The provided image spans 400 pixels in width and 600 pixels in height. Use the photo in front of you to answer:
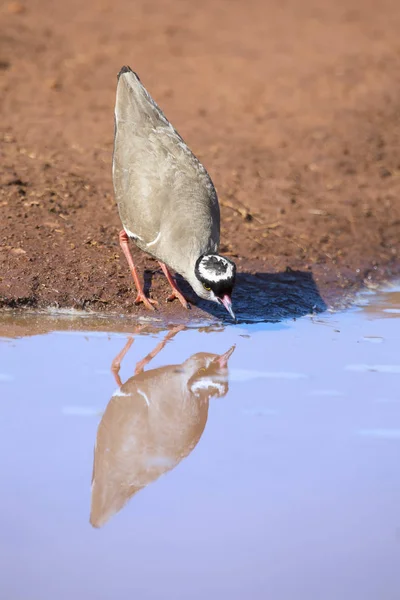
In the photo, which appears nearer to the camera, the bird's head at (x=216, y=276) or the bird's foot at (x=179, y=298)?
the bird's head at (x=216, y=276)

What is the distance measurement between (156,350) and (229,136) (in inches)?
228

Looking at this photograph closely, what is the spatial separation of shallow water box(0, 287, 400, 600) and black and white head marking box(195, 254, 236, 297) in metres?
0.42

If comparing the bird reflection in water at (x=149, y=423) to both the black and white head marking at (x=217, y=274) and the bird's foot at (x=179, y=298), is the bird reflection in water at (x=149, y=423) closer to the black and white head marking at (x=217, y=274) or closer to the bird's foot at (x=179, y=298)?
the black and white head marking at (x=217, y=274)

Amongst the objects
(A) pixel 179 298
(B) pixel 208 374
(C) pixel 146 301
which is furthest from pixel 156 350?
(A) pixel 179 298

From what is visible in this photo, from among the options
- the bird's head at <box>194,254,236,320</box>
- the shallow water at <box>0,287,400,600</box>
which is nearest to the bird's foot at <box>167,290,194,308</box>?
the shallow water at <box>0,287,400,600</box>

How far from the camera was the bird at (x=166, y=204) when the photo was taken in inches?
282

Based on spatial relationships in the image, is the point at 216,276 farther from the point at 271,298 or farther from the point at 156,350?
the point at 271,298

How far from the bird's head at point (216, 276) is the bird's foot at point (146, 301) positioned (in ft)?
2.58

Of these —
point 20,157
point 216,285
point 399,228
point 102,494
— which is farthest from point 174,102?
point 102,494

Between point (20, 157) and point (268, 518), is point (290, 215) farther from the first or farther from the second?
point (268, 518)

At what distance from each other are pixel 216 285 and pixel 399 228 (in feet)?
12.8

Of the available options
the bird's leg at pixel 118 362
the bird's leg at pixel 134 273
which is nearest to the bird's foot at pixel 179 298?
the bird's leg at pixel 134 273

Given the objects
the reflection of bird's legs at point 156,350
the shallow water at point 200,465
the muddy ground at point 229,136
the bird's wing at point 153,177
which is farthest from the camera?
the muddy ground at point 229,136

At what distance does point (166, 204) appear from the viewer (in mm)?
7680
